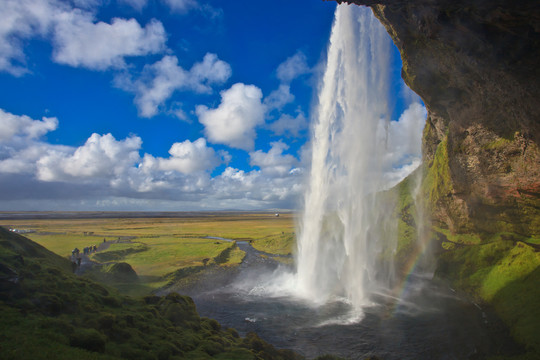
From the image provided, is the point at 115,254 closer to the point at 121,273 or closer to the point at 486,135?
the point at 121,273

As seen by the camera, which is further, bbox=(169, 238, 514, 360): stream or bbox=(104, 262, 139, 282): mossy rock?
bbox=(104, 262, 139, 282): mossy rock

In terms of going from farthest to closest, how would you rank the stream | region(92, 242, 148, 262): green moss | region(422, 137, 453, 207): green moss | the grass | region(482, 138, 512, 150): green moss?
1. the grass
2. region(92, 242, 148, 262): green moss
3. region(422, 137, 453, 207): green moss
4. region(482, 138, 512, 150): green moss
5. the stream

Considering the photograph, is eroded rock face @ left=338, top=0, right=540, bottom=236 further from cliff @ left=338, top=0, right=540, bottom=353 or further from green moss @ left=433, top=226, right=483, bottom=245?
green moss @ left=433, top=226, right=483, bottom=245

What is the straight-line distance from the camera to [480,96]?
28.7 meters

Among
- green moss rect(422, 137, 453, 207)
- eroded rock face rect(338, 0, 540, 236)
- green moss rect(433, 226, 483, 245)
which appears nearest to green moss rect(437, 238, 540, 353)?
green moss rect(433, 226, 483, 245)

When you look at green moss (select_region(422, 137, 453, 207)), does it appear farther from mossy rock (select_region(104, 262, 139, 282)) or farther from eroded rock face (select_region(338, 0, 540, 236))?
mossy rock (select_region(104, 262, 139, 282))

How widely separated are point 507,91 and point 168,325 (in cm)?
3220

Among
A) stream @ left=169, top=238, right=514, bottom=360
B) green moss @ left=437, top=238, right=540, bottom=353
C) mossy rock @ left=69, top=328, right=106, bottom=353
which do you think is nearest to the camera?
mossy rock @ left=69, top=328, right=106, bottom=353

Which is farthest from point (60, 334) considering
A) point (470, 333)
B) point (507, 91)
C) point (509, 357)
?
point (507, 91)

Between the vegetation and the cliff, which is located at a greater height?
the cliff

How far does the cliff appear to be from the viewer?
17812mm

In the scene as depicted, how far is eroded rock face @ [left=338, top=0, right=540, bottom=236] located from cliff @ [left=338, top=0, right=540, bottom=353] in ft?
0.32

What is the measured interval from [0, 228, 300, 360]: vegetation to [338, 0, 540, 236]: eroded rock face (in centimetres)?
2462

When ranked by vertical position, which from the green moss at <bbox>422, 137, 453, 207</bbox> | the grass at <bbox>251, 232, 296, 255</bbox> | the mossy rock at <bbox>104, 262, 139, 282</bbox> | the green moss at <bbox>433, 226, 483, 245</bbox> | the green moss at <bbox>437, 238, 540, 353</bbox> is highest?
the green moss at <bbox>422, 137, 453, 207</bbox>
